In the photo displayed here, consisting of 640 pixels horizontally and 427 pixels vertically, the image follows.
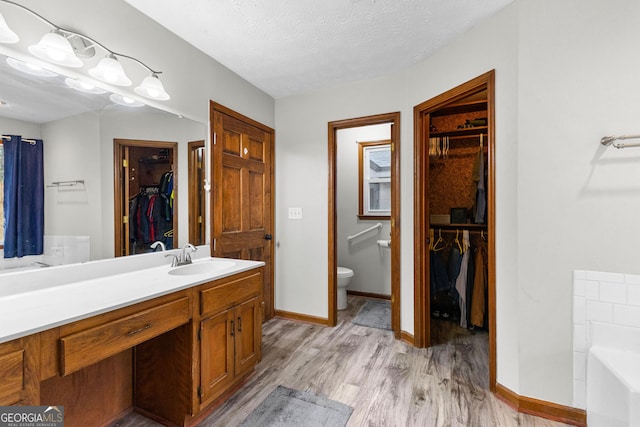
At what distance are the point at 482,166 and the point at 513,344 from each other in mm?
1679

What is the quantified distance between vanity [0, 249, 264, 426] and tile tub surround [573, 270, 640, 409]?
1.92 m

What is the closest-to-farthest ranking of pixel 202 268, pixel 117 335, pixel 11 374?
pixel 11 374
pixel 117 335
pixel 202 268

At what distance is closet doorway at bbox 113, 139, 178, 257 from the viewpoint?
1.73 metres

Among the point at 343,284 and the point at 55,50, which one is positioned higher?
the point at 55,50

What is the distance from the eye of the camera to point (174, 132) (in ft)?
6.61

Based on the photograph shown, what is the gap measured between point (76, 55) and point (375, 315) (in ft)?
10.8

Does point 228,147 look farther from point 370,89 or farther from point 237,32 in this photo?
point 370,89

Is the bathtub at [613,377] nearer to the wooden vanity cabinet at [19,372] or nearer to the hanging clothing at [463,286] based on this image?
the hanging clothing at [463,286]

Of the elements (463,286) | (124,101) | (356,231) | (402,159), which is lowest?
(463,286)

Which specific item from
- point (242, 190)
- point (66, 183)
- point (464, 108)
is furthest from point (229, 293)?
point (464, 108)

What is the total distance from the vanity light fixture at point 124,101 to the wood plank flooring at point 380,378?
1.86 meters

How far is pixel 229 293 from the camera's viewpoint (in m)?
1.74

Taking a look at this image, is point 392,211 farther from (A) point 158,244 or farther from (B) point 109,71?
(B) point 109,71

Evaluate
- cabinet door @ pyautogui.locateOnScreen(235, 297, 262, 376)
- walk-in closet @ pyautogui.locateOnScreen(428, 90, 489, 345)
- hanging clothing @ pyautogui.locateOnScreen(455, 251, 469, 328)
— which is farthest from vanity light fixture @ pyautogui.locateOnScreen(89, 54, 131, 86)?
hanging clothing @ pyautogui.locateOnScreen(455, 251, 469, 328)
